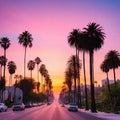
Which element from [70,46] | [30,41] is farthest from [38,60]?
[70,46]

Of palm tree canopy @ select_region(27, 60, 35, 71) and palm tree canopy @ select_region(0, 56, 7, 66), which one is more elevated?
palm tree canopy @ select_region(27, 60, 35, 71)

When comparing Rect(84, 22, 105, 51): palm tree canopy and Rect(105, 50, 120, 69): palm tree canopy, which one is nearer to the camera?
Rect(84, 22, 105, 51): palm tree canopy

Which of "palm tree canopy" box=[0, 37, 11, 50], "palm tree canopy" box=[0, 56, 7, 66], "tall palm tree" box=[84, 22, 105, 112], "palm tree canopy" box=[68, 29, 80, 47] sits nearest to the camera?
"tall palm tree" box=[84, 22, 105, 112]

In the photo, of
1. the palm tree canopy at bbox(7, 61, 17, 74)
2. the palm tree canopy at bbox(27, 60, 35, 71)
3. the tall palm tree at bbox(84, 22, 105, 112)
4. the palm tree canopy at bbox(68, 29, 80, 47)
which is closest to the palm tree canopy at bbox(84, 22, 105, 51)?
the tall palm tree at bbox(84, 22, 105, 112)

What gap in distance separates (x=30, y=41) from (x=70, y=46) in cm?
2269

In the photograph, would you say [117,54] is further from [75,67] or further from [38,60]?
[38,60]

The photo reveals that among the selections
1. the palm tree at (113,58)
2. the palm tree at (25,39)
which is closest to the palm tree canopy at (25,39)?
the palm tree at (25,39)

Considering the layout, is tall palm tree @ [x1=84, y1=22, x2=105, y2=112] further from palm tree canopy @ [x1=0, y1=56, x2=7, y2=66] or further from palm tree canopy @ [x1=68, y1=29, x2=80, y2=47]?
palm tree canopy @ [x1=0, y1=56, x2=7, y2=66]

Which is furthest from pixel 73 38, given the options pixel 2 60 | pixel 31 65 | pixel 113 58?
pixel 31 65


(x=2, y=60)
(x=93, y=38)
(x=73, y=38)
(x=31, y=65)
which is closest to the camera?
(x=93, y=38)

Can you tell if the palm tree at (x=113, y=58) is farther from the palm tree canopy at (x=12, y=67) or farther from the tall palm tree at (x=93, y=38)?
the palm tree canopy at (x=12, y=67)

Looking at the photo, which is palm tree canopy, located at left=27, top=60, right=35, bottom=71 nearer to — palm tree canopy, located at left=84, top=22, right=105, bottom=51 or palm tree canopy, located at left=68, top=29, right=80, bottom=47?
palm tree canopy, located at left=68, top=29, right=80, bottom=47

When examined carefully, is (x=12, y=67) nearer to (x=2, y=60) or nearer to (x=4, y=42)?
(x=2, y=60)

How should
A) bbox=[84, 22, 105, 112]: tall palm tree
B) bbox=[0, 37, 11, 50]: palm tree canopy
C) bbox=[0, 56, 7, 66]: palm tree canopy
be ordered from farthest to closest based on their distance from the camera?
bbox=[0, 56, 7, 66]: palm tree canopy < bbox=[0, 37, 11, 50]: palm tree canopy < bbox=[84, 22, 105, 112]: tall palm tree
